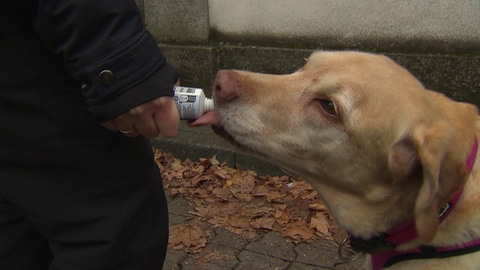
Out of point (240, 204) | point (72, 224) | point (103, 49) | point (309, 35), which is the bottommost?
point (240, 204)

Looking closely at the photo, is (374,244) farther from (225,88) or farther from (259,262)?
(259,262)

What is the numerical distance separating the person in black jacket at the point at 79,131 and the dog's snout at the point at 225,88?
0.44 metres

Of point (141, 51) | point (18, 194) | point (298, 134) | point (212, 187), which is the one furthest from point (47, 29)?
point (212, 187)

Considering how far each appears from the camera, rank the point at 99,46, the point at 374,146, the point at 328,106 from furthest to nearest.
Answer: the point at 328,106 < the point at 374,146 < the point at 99,46

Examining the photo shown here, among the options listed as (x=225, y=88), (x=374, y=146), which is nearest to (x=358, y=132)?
(x=374, y=146)

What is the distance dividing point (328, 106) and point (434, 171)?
0.57 meters

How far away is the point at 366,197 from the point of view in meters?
2.12

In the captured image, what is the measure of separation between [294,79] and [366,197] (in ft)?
2.15

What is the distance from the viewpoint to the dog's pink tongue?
6.64 feet

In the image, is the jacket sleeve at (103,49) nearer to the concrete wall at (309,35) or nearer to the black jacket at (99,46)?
the black jacket at (99,46)

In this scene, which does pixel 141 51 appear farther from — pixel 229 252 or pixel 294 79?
pixel 229 252

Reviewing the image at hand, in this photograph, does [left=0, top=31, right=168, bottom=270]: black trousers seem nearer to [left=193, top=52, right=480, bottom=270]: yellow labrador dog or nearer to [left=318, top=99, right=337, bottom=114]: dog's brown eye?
[left=193, top=52, right=480, bottom=270]: yellow labrador dog

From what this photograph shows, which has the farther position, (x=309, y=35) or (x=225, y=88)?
(x=309, y=35)

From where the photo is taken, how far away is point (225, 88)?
84.6 inches
